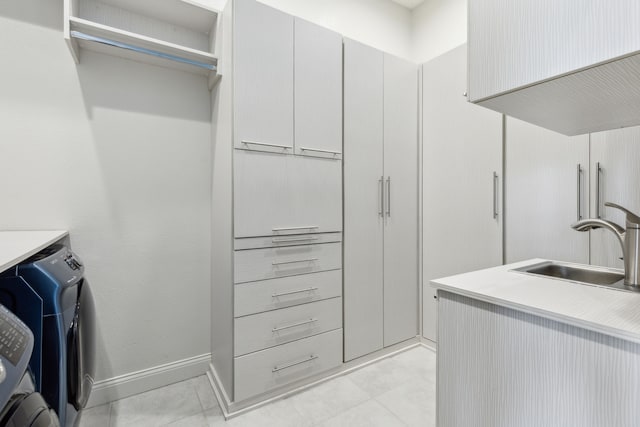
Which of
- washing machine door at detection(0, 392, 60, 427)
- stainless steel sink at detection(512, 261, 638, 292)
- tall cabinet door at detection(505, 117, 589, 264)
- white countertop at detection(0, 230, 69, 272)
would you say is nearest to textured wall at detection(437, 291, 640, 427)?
stainless steel sink at detection(512, 261, 638, 292)

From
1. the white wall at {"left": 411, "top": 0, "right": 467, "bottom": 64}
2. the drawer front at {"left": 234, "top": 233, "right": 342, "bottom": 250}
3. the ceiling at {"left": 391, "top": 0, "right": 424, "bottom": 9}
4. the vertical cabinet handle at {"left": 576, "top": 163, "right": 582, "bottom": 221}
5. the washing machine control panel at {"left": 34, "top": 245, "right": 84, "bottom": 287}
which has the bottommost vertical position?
the washing machine control panel at {"left": 34, "top": 245, "right": 84, "bottom": 287}

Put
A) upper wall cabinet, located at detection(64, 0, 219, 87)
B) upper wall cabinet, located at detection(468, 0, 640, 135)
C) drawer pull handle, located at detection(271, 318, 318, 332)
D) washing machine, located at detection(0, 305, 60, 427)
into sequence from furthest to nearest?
drawer pull handle, located at detection(271, 318, 318, 332) < upper wall cabinet, located at detection(64, 0, 219, 87) < upper wall cabinet, located at detection(468, 0, 640, 135) < washing machine, located at detection(0, 305, 60, 427)

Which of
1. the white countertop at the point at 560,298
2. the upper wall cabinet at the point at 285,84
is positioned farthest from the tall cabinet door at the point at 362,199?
the white countertop at the point at 560,298

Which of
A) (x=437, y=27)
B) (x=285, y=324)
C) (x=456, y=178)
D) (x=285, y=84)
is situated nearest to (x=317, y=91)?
(x=285, y=84)

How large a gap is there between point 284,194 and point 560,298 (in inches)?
54.8

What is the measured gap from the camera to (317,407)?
1.78 m

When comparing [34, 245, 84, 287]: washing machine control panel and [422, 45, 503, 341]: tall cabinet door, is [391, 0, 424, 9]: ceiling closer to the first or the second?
[422, 45, 503, 341]: tall cabinet door

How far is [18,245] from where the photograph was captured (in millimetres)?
1194

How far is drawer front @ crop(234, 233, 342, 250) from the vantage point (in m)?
1.74

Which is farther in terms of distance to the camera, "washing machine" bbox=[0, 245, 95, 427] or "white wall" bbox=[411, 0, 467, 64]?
"white wall" bbox=[411, 0, 467, 64]

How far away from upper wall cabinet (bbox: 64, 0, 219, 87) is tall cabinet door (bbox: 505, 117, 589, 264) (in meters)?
2.02

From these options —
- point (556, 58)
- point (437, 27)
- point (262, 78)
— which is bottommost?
point (556, 58)

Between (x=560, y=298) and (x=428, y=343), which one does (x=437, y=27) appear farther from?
(x=428, y=343)

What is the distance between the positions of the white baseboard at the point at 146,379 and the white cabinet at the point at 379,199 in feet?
3.48
